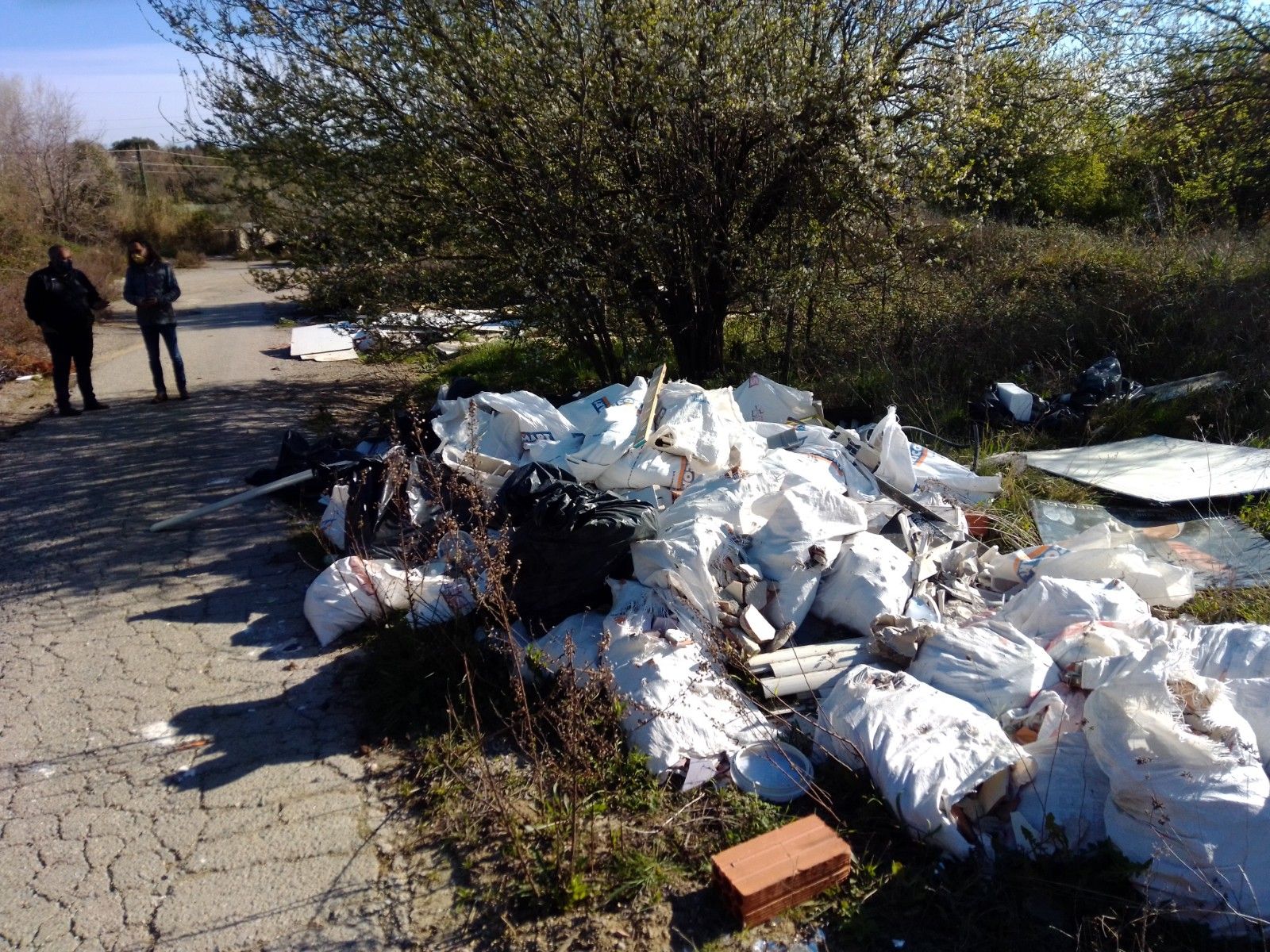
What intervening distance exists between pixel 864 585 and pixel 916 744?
954 millimetres

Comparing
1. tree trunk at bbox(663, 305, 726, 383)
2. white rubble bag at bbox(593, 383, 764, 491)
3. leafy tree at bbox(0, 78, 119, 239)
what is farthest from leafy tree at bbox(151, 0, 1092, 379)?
leafy tree at bbox(0, 78, 119, 239)

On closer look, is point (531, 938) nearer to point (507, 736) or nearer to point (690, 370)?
point (507, 736)

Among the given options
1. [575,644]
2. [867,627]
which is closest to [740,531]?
[867,627]

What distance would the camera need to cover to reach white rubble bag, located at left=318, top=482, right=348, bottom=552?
4559mm

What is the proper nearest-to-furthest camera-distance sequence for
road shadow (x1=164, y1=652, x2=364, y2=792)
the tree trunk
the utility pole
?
road shadow (x1=164, y1=652, x2=364, y2=792) → the tree trunk → the utility pole

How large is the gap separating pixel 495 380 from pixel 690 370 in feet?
7.76

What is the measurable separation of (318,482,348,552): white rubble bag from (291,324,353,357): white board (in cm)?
707

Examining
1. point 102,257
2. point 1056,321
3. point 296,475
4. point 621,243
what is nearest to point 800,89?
point 621,243

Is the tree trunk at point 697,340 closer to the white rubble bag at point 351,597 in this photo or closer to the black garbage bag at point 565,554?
A: the black garbage bag at point 565,554

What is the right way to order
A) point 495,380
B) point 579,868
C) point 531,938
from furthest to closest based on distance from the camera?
point 495,380 → point 579,868 → point 531,938

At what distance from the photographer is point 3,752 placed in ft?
10.4

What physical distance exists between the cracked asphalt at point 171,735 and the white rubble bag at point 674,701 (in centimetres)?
91

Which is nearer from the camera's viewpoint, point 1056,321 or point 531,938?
point 531,938

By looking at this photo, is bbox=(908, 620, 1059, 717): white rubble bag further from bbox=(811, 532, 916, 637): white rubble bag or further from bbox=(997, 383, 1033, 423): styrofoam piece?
bbox=(997, 383, 1033, 423): styrofoam piece
